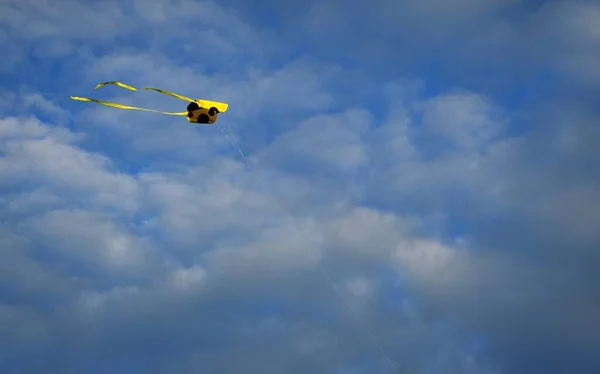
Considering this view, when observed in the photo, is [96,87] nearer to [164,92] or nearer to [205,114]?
[164,92]

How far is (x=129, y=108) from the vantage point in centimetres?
5750

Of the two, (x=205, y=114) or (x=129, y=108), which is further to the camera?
(x=205, y=114)

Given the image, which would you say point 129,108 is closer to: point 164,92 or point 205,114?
point 164,92

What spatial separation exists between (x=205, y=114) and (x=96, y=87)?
11.0 meters

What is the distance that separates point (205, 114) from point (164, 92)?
782 cm

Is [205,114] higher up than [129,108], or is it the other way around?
[205,114]

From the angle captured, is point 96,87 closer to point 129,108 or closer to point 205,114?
point 129,108

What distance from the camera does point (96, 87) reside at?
6106cm

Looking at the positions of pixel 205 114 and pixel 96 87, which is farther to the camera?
pixel 205 114

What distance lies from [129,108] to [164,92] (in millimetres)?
3629

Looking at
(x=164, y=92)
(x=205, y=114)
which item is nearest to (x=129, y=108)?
(x=164, y=92)

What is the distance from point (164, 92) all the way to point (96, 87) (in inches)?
275

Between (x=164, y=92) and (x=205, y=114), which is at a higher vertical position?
(x=205, y=114)

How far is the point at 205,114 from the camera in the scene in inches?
2618
